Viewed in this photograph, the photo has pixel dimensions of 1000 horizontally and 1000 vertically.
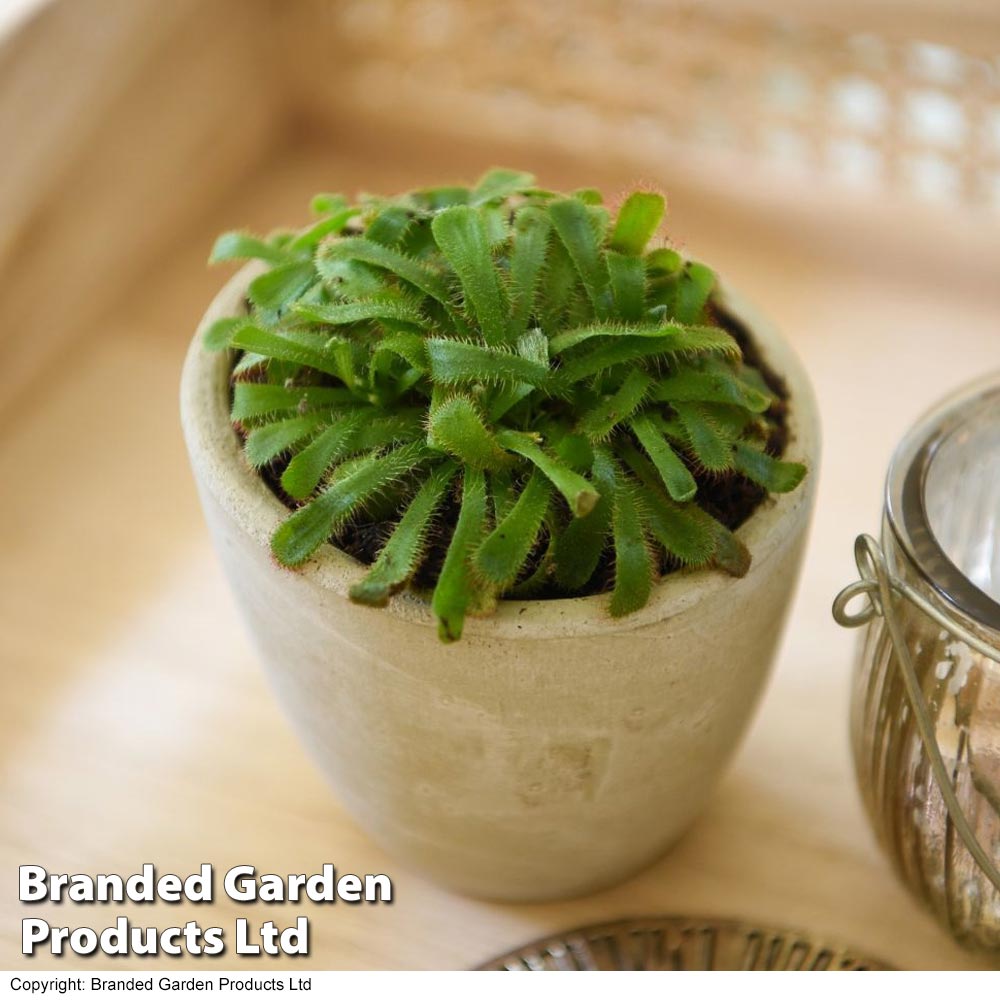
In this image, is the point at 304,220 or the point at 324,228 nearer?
the point at 324,228

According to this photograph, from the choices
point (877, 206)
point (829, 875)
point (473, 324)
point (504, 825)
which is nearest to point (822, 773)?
point (829, 875)

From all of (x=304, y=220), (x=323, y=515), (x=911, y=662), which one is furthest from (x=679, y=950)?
(x=304, y=220)

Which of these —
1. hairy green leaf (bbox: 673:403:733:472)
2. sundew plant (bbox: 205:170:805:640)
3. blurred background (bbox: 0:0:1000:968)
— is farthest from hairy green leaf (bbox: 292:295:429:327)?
blurred background (bbox: 0:0:1000:968)

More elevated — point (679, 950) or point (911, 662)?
point (911, 662)

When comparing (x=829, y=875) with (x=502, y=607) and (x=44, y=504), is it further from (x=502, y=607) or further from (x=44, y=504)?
(x=44, y=504)

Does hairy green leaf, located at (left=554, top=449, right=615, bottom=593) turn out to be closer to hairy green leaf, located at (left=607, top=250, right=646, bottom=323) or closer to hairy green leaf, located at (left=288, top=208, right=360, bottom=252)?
hairy green leaf, located at (left=607, top=250, right=646, bottom=323)

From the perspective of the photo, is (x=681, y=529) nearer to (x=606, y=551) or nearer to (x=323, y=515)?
(x=606, y=551)

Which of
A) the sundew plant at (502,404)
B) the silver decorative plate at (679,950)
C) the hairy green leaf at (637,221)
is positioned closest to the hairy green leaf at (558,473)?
the sundew plant at (502,404)
